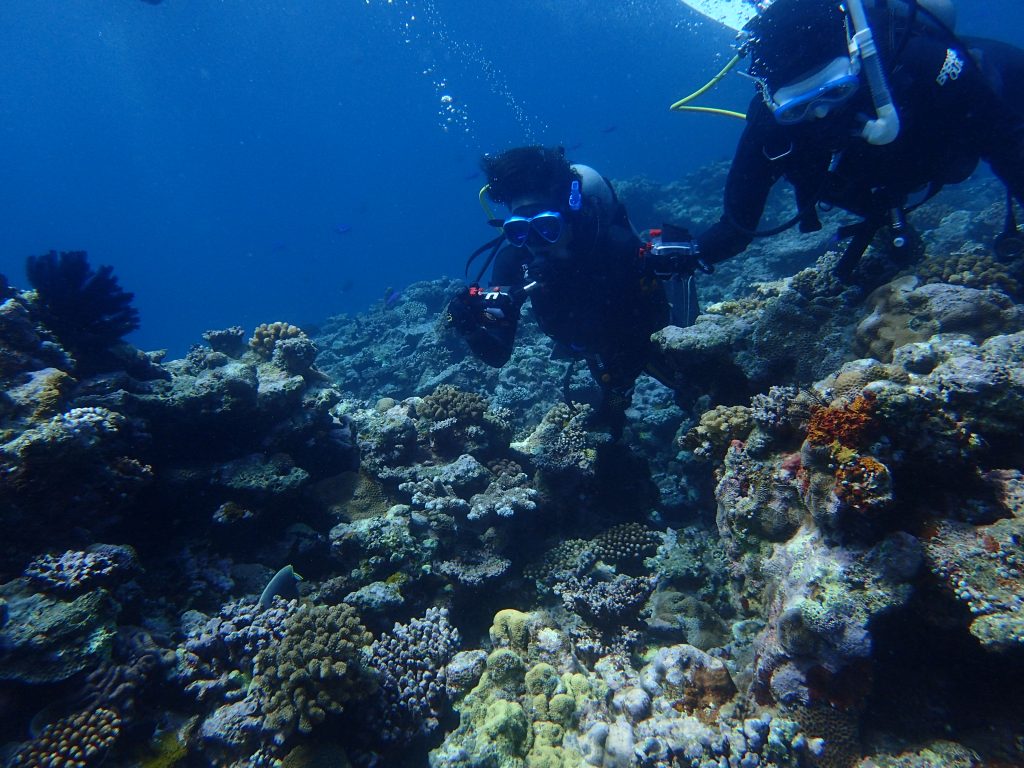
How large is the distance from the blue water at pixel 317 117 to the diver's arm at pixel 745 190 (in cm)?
2321

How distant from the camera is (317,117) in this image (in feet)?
349

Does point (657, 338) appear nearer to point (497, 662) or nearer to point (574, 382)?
point (497, 662)

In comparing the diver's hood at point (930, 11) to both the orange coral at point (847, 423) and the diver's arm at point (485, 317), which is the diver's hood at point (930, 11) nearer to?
the orange coral at point (847, 423)

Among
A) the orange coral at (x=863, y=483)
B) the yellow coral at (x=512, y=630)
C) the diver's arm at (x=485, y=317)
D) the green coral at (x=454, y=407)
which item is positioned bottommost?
the yellow coral at (x=512, y=630)

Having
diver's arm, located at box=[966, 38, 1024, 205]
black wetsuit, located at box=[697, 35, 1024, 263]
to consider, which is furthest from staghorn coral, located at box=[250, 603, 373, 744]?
diver's arm, located at box=[966, 38, 1024, 205]

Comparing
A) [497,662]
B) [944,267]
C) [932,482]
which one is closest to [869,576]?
[932,482]

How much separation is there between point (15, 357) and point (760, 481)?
6386 mm

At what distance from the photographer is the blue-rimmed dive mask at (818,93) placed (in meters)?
3.46

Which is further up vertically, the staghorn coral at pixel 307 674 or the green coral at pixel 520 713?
the staghorn coral at pixel 307 674

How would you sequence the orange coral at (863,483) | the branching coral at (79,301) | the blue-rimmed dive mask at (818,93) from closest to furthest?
1. the orange coral at (863,483)
2. the blue-rimmed dive mask at (818,93)
3. the branching coral at (79,301)

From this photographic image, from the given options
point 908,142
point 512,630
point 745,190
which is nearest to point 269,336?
point 512,630

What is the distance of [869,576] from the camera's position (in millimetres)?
2203

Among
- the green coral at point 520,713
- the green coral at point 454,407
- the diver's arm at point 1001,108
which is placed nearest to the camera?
the green coral at point 520,713

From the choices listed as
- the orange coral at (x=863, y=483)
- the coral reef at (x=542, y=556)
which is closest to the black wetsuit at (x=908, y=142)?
the coral reef at (x=542, y=556)
